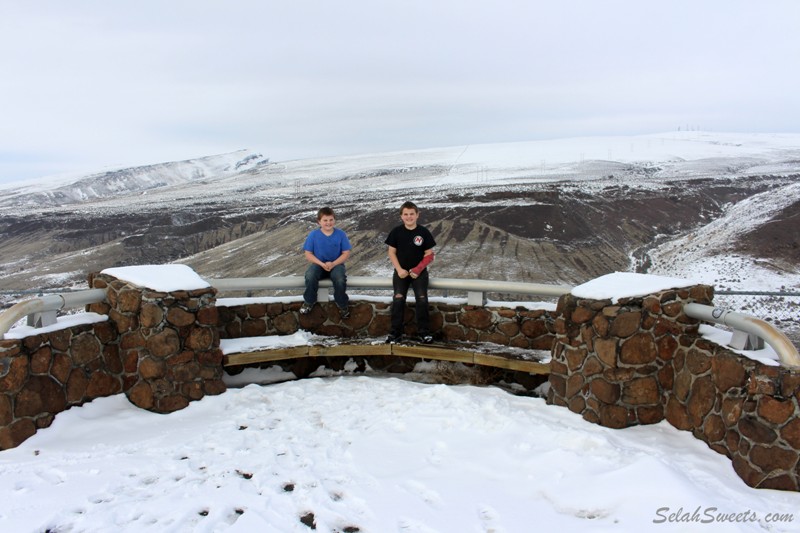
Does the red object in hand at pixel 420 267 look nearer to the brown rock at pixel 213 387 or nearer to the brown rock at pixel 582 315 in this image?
the brown rock at pixel 582 315

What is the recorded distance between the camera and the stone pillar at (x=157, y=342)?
16.4ft

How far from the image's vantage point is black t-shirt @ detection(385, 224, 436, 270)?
19.4ft

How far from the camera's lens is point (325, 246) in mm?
6195

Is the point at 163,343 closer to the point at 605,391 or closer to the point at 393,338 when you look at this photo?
the point at 393,338

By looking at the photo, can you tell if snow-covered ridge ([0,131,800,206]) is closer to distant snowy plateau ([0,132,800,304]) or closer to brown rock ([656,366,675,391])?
distant snowy plateau ([0,132,800,304])

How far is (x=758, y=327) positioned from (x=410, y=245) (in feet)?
10.5

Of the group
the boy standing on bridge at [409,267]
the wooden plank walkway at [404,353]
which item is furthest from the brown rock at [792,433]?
the boy standing on bridge at [409,267]

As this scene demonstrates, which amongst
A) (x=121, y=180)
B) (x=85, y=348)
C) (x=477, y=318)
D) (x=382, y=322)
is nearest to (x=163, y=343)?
(x=85, y=348)

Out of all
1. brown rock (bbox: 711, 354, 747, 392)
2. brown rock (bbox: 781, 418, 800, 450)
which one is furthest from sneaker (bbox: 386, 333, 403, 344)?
brown rock (bbox: 781, 418, 800, 450)

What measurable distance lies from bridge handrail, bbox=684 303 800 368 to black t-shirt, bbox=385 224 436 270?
8.56ft

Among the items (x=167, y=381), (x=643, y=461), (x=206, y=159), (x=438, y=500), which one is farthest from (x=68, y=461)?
(x=206, y=159)

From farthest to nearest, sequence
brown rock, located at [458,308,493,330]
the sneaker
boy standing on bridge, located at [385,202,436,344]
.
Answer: brown rock, located at [458,308,493,330] < boy standing on bridge, located at [385,202,436,344] < the sneaker

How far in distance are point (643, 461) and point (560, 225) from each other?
68.6ft

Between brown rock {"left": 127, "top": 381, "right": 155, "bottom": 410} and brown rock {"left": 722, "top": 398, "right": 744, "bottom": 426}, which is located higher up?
brown rock {"left": 722, "top": 398, "right": 744, "bottom": 426}
